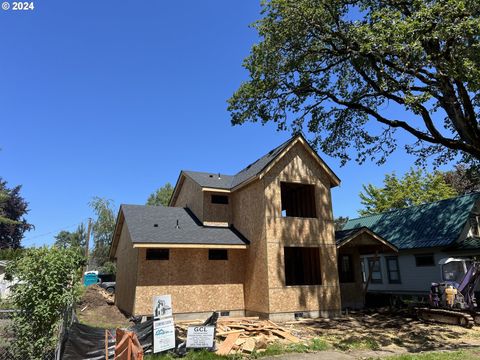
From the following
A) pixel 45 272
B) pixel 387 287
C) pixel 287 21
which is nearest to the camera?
pixel 45 272

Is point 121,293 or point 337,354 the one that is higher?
point 121,293

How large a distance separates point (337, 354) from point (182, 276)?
28.3 ft

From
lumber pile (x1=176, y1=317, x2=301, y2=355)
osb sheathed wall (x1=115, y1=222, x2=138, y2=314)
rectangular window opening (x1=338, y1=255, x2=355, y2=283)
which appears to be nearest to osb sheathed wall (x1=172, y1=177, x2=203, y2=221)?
osb sheathed wall (x1=115, y1=222, x2=138, y2=314)

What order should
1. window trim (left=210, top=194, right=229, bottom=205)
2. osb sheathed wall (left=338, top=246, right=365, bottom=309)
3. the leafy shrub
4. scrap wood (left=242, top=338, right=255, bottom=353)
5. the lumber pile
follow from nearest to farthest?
1. the leafy shrub
2. scrap wood (left=242, top=338, right=255, bottom=353)
3. the lumber pile
4. osb sheathed wall (left=338, top=246, right=365, bottom=309)
5. window trim (left=210, top=194, right=229, bottom=205)

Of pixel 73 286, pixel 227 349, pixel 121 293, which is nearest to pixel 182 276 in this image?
pixel 121 293

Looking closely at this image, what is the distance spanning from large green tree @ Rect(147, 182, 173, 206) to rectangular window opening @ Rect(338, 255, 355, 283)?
4276 cm

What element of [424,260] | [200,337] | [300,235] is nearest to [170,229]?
[300,235]

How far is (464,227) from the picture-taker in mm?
23688

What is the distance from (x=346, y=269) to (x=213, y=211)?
345 inches

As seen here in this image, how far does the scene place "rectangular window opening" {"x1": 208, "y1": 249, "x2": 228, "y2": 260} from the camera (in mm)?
18250

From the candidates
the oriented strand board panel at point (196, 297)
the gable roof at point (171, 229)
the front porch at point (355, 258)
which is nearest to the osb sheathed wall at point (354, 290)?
the front porch at point (355, 258)

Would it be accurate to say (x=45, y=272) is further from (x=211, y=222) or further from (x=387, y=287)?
(x=387, y=287)

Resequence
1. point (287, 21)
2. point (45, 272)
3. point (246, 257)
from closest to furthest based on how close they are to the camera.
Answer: point (45, 272)
point (287, 21)
point (246, 257)

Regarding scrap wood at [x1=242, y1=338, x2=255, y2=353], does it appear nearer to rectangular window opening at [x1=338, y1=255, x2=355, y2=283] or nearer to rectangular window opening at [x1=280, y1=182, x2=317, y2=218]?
rectangular window opening at [x1=280, y1=182, x2=317, y2=218]
